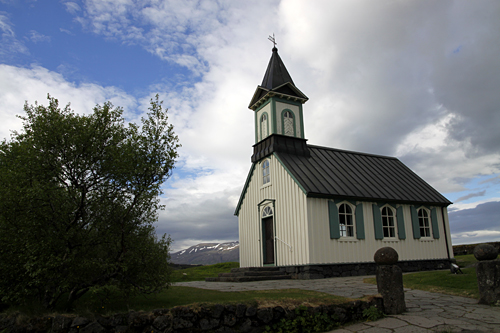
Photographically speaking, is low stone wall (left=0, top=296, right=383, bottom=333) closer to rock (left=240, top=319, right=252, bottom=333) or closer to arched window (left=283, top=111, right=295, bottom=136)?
rock (left=240, top=319, right=252, bottom=333)

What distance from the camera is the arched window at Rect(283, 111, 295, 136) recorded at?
18.1m

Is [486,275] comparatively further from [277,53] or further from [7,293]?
[277,53]

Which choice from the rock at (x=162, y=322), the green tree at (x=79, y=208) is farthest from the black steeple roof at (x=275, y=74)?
the rock at (x=162, y=322)

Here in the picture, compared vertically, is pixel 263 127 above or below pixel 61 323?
above

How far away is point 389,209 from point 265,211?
619 centimetres

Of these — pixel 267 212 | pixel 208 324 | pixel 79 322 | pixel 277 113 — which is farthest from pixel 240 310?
pixel 277 113

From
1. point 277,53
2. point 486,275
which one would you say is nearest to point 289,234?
point 486,275

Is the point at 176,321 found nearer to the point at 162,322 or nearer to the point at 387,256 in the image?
the point at 162,322

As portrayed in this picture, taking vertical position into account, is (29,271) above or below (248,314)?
above

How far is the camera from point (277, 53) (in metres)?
20.4

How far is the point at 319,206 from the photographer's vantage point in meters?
15.0

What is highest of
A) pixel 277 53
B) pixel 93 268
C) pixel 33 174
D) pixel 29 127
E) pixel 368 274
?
pixel 277 53

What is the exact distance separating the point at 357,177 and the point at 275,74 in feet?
23.0

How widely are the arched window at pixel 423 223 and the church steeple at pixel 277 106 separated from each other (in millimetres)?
7601
